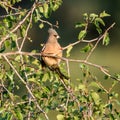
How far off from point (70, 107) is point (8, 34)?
29.3 inches

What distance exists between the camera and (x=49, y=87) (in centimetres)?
571

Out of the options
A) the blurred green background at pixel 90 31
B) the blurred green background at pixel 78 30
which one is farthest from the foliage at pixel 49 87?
the blurred green background at pixel 90 31

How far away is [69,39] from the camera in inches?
1039

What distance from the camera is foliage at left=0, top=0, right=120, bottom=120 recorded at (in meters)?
5.40

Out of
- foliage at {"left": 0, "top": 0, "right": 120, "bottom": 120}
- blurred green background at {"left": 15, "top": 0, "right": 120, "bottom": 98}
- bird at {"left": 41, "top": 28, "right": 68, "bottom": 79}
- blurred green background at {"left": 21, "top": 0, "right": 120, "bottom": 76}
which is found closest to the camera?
foliage at {"left": 0, "top": 0, "right": 120, "bottom": 120}

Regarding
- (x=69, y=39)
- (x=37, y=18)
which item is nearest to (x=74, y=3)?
(x=69, y=39)

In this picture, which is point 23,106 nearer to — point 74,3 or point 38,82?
point 38,82

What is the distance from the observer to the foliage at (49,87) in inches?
213

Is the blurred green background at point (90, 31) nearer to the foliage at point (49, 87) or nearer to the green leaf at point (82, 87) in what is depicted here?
the foliage at point (49, 87)

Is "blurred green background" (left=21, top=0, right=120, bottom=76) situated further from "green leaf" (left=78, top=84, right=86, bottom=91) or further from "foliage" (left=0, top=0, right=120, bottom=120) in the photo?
"green leaf" (left=78, top=84, right=86, bottom=91)

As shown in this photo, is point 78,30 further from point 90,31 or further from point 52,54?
point 52,54

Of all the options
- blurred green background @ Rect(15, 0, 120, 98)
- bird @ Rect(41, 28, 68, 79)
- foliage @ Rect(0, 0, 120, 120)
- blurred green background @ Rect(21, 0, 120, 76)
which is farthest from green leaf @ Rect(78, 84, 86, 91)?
blurred green background @ Rect(21, 0, 120, 76)

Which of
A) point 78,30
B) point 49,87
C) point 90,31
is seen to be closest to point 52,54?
point 49,87

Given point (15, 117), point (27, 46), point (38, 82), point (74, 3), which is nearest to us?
point (15, 117)
